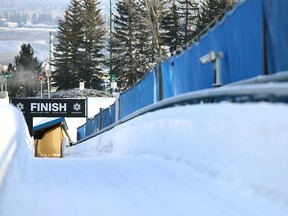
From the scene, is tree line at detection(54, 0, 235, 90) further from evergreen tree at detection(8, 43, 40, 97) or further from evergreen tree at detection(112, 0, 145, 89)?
evergreen tree at detection(8, 43, 40, 97)

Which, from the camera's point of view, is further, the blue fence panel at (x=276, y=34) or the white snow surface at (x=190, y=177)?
the blue fence panel at (x=276, y=34)

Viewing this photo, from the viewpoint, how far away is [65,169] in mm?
6492

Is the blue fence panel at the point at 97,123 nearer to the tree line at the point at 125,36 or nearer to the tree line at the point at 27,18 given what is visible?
the tree line at the point at 125,36

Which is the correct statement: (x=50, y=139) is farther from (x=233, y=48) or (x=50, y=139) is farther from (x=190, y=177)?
(x=190, y=177)

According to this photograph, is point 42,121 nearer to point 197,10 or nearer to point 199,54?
point 197,10

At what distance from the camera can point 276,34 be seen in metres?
5.16

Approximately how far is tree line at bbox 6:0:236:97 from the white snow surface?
108ft

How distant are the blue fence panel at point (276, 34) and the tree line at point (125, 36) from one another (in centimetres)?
3357

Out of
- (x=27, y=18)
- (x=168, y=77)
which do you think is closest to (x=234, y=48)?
(x=168, y=77)

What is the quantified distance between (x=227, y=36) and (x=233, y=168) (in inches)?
96.5

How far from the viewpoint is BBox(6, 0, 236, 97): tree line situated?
4425cm

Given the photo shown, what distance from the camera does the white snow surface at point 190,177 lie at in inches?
149

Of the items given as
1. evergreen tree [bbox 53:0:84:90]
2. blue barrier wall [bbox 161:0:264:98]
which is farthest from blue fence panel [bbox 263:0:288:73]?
evergreen tree [bbox 53:0:84:90]

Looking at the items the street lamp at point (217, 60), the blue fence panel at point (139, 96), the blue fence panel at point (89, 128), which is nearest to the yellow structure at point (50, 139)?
the blue fence panel at point (89, 128)
